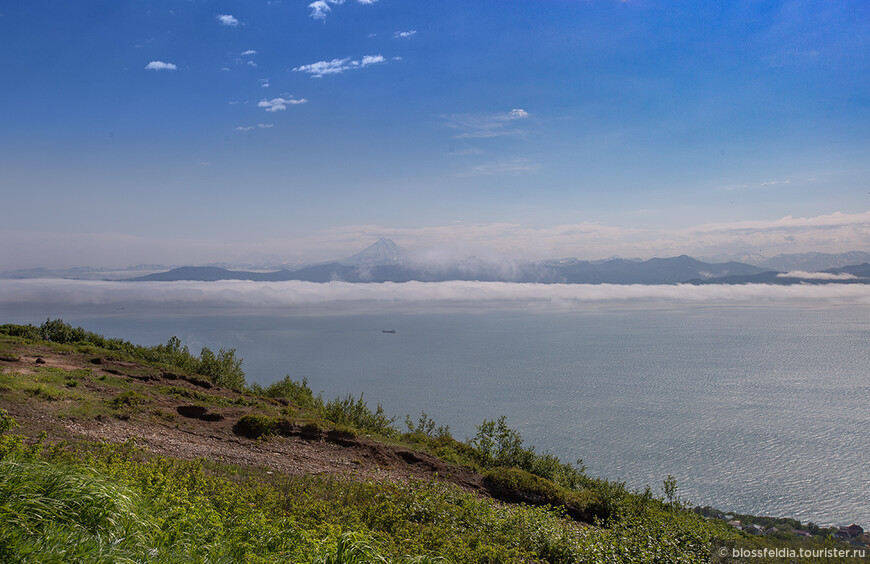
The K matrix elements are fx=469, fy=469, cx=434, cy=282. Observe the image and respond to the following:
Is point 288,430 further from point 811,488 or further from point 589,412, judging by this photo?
point 589,412

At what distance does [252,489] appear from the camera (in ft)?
32.3

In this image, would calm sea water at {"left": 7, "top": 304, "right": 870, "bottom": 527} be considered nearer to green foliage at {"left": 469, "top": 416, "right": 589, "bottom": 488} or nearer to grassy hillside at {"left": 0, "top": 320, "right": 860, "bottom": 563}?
green foliage at {"left": 469, "top": 416, "right": 589, "bottom": 488}

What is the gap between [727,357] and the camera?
17750 cm

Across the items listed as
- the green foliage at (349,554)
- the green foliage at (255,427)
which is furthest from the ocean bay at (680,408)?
the green foliage at (349,554)

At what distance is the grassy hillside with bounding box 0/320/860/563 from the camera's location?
20.1 feet

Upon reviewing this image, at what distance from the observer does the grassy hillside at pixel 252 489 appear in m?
6.14

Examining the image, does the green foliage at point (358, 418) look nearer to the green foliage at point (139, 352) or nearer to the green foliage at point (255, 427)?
the green foliage at point (255, 427)

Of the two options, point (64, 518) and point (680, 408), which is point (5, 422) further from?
point (680, 408)

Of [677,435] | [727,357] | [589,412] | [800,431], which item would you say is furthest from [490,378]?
[727,357]

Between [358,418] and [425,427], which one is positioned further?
[425,427]

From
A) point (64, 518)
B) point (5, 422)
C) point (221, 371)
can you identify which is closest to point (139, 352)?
point (221, 371)

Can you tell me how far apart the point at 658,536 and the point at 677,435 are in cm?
8316

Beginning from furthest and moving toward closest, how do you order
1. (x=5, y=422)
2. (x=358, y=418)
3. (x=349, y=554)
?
(x=358, y=418), (x=5, y=422), (x=349, y=554)

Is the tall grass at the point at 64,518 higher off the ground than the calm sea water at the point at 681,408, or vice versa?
the tall grass at the point at 64,518
